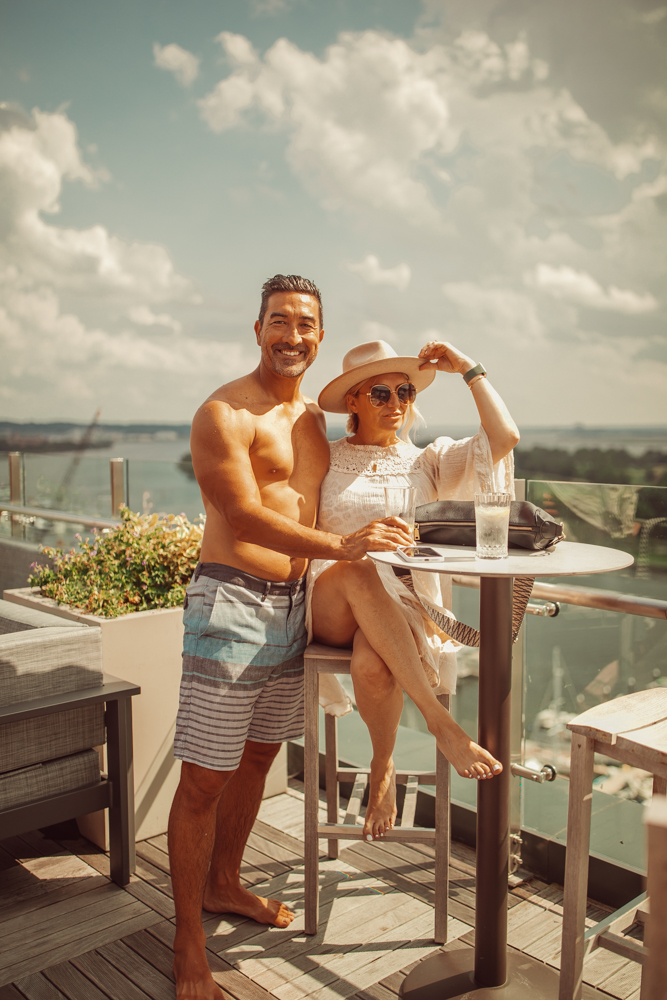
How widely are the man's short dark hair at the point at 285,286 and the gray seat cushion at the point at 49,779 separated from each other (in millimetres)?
1496

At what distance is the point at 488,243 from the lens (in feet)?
157

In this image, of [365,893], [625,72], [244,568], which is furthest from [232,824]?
[625,72]

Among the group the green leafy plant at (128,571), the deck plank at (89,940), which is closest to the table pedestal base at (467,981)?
the deck plank at (89,940)

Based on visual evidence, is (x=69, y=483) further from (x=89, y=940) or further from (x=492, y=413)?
(x=492, y=413)

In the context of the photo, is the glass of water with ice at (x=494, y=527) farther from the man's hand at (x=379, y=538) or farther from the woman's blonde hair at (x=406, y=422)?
the woman's blonde hair at (x=406, y=422)

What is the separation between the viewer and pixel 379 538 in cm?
185

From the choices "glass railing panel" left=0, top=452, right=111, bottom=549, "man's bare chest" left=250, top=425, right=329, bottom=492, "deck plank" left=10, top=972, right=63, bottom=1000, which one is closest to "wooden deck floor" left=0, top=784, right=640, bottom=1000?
"deck plank" left=10, top=972, right=63, bottom=1000

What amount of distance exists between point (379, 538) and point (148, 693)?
1.37m

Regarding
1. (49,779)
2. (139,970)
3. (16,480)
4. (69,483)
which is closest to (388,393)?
(49,779)

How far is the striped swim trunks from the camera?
2.11 metres

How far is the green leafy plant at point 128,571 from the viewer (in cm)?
292

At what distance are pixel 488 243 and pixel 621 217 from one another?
8420 mm

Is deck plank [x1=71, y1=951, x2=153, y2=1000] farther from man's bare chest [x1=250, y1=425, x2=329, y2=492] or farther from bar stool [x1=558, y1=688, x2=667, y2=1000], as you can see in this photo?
man's bare chest [x1=250, y1=425, x2=329, y2=492]

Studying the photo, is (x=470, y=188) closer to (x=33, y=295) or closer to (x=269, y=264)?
(x=269, y=264)
